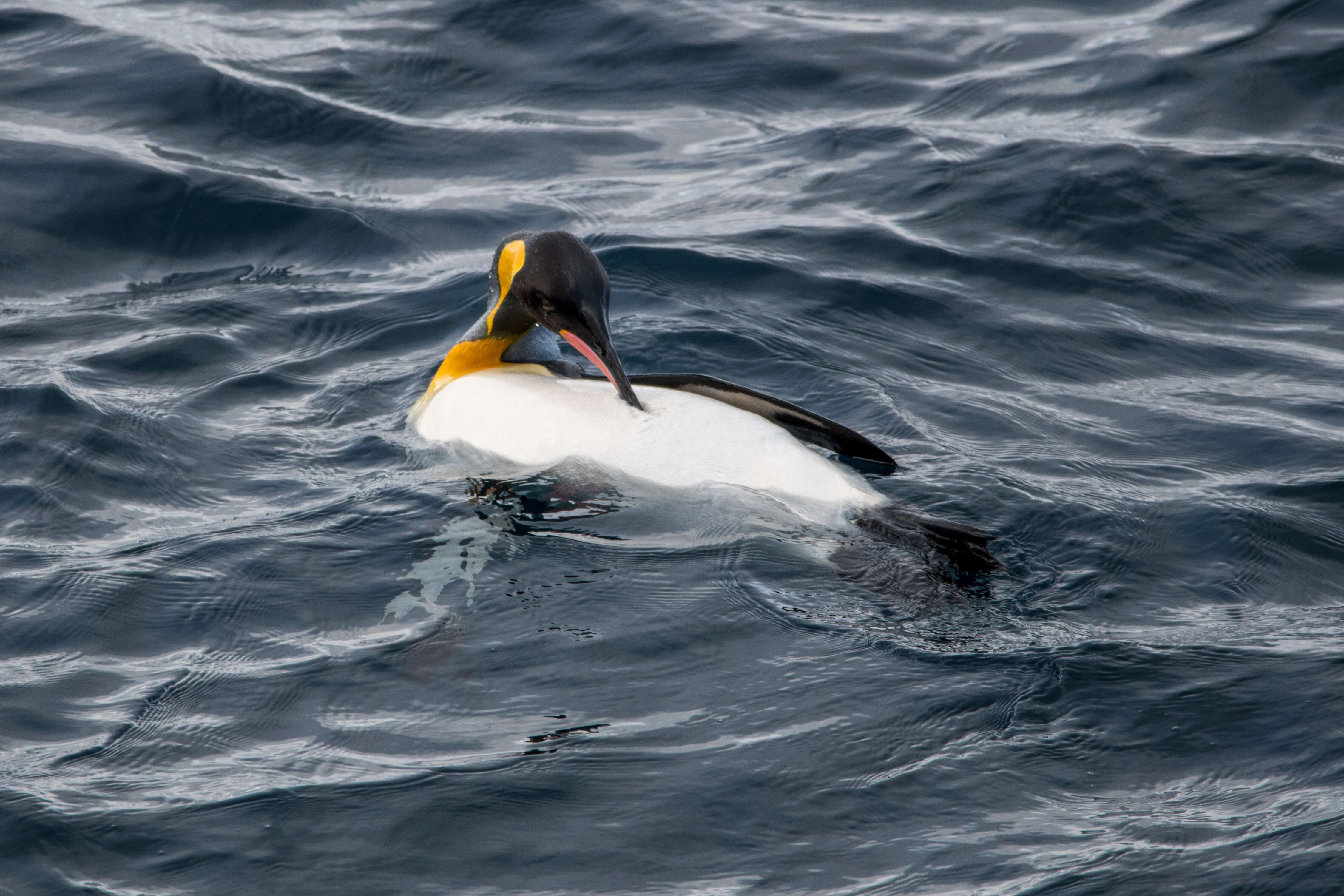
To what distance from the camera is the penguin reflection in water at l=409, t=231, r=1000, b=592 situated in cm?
470

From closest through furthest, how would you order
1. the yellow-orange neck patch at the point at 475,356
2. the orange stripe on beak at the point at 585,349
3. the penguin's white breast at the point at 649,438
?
the penguin's white breast at the point at 649,438 → the orange stripe on beak at the point at 585,349 → the yellow-orange neck patch at the point at 475,356

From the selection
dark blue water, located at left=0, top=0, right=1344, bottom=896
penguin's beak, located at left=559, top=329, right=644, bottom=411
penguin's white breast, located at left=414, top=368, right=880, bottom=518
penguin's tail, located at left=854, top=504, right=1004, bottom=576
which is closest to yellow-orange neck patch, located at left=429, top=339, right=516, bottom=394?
penguin's white breast, located at left=414, top=368, right=880, bottom=518

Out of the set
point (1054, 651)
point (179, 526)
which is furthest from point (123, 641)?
point (1054, 651)

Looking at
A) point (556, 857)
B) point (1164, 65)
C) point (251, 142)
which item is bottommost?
point (556, 857)

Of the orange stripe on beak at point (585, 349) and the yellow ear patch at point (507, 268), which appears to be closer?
the orange stripe on beak at point (585, 349)

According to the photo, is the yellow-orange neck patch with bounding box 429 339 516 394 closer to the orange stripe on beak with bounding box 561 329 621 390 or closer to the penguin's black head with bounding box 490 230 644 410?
the penguin's black head with bounding box 490 230 644 410

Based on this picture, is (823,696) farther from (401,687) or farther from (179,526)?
(179,526)

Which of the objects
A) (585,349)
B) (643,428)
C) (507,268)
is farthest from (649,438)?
(507,268)

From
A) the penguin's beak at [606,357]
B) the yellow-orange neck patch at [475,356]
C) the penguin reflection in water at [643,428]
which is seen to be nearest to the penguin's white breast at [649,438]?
the penguin reflection in water at [643,428]

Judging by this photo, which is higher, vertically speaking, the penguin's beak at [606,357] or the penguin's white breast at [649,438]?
the penguin's beak at [606,357]

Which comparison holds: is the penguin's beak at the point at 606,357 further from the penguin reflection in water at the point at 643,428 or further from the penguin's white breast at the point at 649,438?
the penguin's white breast at the point at 649,438

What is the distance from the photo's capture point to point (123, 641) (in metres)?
4.55

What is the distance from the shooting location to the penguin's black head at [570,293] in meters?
5.22

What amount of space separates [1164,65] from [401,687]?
7.52m
